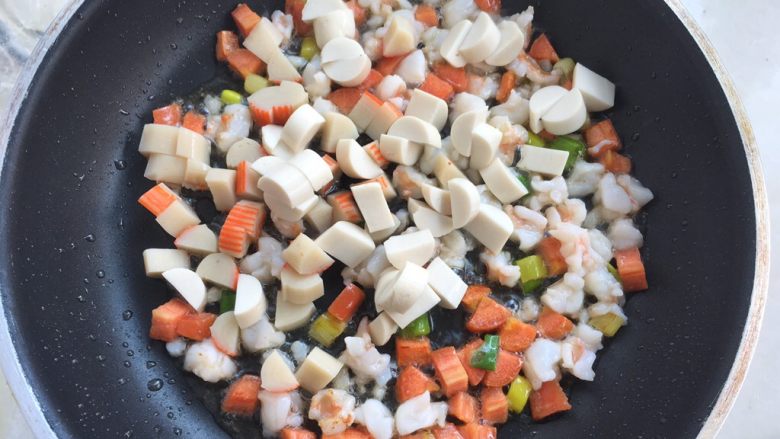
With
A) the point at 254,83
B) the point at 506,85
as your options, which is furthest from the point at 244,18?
the point at 506,85

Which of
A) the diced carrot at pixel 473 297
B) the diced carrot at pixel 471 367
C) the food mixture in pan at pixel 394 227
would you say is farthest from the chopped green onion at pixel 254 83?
the diced carrot at pixel 471 367

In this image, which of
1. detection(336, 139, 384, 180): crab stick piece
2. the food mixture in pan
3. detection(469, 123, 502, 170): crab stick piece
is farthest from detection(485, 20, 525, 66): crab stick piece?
detection(336, 139, 384, 180): crab stick piece

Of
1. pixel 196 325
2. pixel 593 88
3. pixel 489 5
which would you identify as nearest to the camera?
pixel 196 325

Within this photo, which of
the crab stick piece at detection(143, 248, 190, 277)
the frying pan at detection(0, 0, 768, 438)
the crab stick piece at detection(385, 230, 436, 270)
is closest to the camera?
the frying pan at detection(0, 0, 768, 438)

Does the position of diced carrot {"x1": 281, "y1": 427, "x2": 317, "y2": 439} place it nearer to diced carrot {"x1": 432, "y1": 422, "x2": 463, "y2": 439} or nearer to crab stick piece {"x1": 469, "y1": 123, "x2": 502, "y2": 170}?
diced carrot {"x1": 432, "y1": 422, "x2": 463, "y2": 439}

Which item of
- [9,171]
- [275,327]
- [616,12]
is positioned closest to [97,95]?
[9,171]

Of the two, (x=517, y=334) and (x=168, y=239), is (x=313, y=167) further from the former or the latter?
(x=517, y=334)

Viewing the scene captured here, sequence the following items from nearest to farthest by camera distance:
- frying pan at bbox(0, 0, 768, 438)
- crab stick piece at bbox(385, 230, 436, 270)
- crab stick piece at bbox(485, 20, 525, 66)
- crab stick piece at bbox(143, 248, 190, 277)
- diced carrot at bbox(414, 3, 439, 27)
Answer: frying pan at bbox(0, 0, 768, 438) < crab stick piece at bbox(385, 230, 436, 270) < crab stick piece at bbox(143, 248, 190, 277) < crab stick piece at bbox(485, 20, 525, 66) < diced carrot at bbox(414, 3, 439, 27)

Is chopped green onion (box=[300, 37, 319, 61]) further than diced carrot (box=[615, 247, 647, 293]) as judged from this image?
Yes
